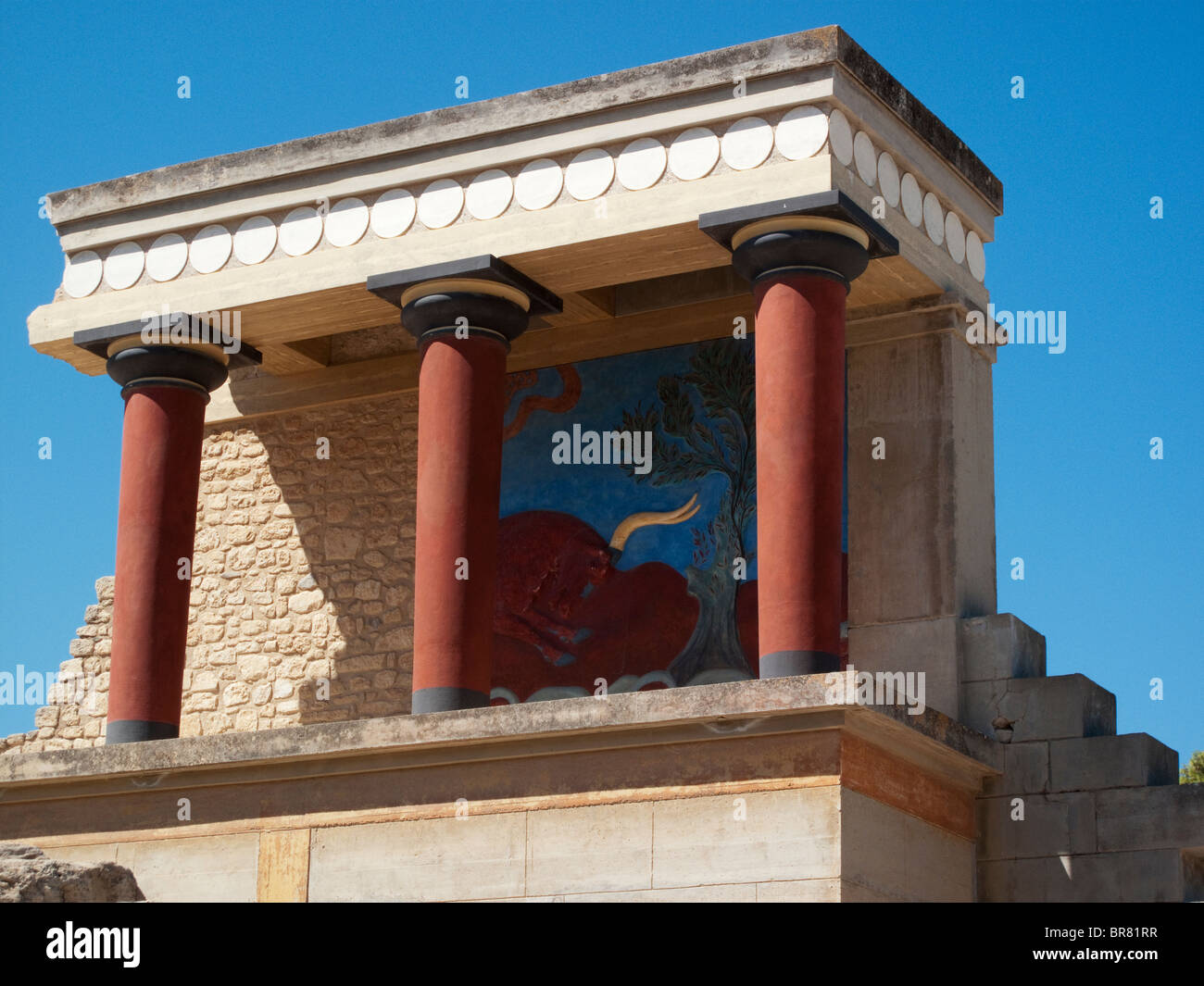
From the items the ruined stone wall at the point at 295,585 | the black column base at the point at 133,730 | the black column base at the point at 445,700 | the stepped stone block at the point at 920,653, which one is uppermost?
the ruined stone wall at the point at 295,585

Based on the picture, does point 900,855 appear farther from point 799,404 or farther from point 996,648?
point 799,404

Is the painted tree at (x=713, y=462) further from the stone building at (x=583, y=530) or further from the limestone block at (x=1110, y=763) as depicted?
the limestone block at (x=1110, y=763)

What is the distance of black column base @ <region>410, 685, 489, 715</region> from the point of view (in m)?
11.6

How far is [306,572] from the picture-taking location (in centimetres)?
1501

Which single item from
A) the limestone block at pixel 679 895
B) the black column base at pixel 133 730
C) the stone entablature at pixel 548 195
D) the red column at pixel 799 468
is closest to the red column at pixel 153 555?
the black column base at pixel 133 730

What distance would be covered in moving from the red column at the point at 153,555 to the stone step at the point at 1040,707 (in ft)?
17.4

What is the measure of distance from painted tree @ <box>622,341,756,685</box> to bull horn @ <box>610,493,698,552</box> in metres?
0.15

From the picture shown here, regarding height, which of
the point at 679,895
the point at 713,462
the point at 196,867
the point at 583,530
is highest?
the point at 713,462

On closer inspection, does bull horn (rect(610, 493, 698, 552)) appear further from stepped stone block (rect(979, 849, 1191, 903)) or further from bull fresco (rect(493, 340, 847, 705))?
stepped stone block (rect(979, 849, 1191, 903))

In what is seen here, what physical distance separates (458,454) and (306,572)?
132 inches

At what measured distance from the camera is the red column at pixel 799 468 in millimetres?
10844

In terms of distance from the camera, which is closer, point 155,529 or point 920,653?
point 920,653

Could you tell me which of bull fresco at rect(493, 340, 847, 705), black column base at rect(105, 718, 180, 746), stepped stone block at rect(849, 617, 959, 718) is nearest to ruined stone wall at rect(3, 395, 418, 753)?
bull fresco at rect(493, 340, 847, 705)

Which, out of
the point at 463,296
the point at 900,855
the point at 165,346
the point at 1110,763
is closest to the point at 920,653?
the point at 1110,763
